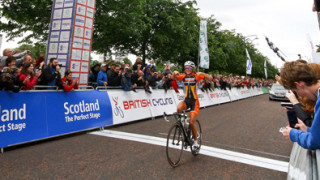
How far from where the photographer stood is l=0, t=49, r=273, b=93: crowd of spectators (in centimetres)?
572

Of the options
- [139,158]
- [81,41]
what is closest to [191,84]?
[139,158]

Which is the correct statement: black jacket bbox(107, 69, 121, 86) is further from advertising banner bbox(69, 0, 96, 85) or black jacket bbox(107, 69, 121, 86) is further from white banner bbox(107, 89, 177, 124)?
advertising banner bbox(69, 0, 96, 85)

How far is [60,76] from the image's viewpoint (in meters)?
7.01

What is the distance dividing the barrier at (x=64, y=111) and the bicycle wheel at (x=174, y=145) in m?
Result: 3.61

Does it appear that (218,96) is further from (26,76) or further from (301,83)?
(301,83)

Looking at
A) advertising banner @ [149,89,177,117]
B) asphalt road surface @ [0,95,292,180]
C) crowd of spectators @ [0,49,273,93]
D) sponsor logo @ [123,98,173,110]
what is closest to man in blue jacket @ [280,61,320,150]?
asphalt road surface @ [0,95,292,180]

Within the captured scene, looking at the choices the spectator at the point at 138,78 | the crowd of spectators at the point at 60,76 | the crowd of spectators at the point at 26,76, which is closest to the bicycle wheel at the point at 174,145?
the crowd of spectators at the point at 60,76

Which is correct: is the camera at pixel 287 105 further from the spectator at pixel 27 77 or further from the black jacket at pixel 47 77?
the black jacket at pixel 47 77

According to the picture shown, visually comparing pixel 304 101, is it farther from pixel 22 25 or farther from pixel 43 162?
pixel 22 25

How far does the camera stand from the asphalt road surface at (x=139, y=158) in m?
4.10

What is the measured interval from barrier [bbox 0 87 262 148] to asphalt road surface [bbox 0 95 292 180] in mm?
332

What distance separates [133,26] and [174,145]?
11.0 metres

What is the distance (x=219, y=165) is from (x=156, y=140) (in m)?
2.19

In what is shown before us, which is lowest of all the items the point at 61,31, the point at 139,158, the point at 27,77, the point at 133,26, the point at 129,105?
the point at 139,158
